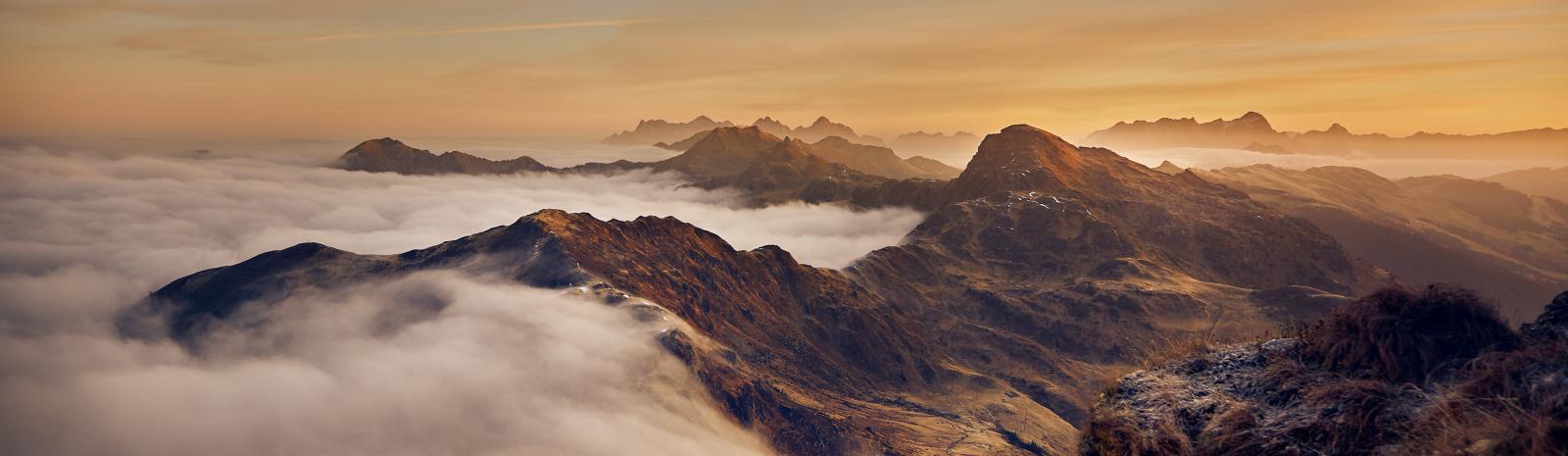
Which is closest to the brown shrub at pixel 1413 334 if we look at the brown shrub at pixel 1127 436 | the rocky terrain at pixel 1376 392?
the rocky terrain at pixel 1376 392

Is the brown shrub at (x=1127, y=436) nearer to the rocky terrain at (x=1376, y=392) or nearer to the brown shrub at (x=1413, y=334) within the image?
the rocky terrain at (x=1376, y=392)

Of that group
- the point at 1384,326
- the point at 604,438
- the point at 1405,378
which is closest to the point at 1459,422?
the point at 1405,378

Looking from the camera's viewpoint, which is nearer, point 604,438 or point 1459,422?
point 1459,422

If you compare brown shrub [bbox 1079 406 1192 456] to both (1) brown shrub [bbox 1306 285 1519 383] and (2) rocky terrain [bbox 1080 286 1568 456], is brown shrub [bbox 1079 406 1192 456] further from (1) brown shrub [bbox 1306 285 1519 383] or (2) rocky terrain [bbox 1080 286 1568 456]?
(1) brown shrub [bbox 1306 285 1519 383]

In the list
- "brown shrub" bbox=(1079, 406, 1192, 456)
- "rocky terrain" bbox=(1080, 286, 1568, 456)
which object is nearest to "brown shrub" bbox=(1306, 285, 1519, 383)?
"rocky terrain" bbox=(1080, 286, 1568, 456)

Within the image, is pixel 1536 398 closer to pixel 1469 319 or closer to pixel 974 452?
pixel 1469 319

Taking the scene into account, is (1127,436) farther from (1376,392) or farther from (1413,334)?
(1413,334)
